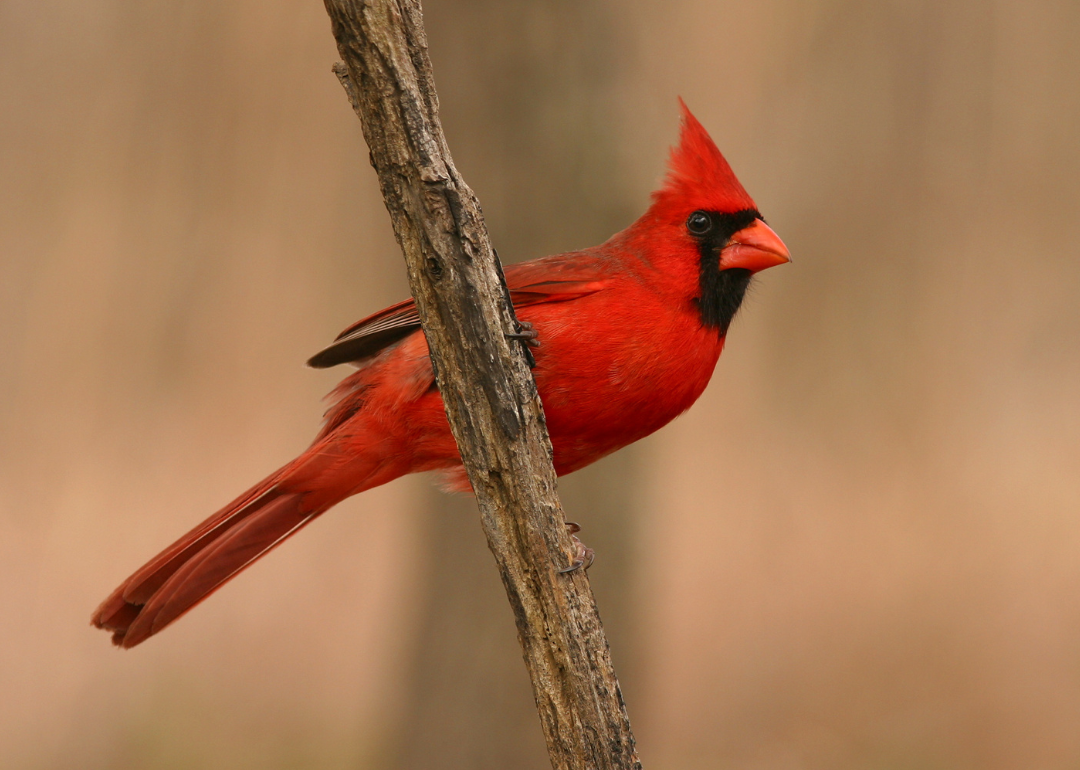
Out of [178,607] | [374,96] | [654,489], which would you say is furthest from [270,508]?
[654,489]

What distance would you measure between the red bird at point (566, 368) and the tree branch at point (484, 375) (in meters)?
0.53

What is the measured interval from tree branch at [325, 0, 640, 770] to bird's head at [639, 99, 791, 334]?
3.16 feet

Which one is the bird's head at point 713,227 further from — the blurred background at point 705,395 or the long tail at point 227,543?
the blurred background at point 705,395

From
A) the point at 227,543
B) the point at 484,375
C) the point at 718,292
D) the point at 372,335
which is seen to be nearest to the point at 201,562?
the point at 227,543

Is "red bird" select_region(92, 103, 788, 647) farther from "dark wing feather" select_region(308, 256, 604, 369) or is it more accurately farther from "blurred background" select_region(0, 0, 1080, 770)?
"blurred background" select_region(0, 0, 1080, 770)

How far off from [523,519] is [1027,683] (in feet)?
13.2

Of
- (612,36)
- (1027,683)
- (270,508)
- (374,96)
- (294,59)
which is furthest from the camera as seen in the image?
(1027,683)

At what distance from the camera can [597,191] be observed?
334 centimetres

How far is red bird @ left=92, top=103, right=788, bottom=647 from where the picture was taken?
2381 mm

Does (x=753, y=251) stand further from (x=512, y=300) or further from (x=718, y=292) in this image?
(x=512, y=300)

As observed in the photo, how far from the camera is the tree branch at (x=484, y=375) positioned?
154cm

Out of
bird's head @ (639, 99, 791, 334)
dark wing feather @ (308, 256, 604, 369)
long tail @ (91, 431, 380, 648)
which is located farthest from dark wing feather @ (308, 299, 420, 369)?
bird's head @ (639, 99, 791, 334)

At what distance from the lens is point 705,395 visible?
5.59 metres

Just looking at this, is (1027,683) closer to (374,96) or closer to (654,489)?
(654,489)
